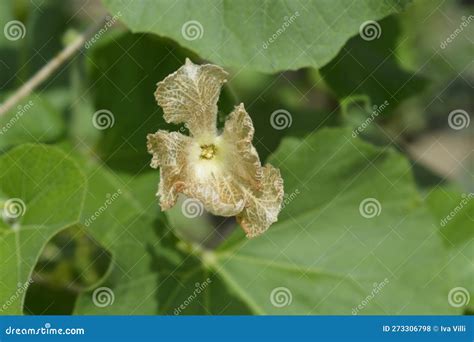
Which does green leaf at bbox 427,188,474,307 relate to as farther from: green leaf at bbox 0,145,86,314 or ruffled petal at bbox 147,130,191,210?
green leaf at bbox 0,145,86,314

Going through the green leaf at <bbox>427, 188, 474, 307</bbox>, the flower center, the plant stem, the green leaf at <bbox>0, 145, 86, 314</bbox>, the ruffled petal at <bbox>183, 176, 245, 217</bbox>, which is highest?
the green leaf at <bbox>427, 188, 474, 307</bbox>

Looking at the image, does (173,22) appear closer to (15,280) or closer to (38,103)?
(38,103)

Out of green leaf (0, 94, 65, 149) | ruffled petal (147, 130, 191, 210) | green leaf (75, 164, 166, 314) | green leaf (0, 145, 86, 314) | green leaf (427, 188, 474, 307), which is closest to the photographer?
ruffled petal (147, 130, 191, 210)

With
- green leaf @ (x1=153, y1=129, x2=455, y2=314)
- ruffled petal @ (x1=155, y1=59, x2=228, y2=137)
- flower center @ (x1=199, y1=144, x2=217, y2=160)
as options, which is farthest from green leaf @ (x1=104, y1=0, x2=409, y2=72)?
green leaf @ (x1=153, y1=129, x2=455, y2=314)

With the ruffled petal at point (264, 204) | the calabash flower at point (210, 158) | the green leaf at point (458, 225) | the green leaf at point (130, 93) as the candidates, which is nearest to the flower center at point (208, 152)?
the calabash flower at point (210, 158)

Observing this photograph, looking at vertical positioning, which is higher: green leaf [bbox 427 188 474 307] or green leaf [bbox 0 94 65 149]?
green leaf [bbox 427 188 474 307]

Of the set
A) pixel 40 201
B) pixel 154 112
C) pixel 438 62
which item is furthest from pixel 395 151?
pixel 40 201

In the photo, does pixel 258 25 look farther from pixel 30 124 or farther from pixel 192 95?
pixel 30 124
